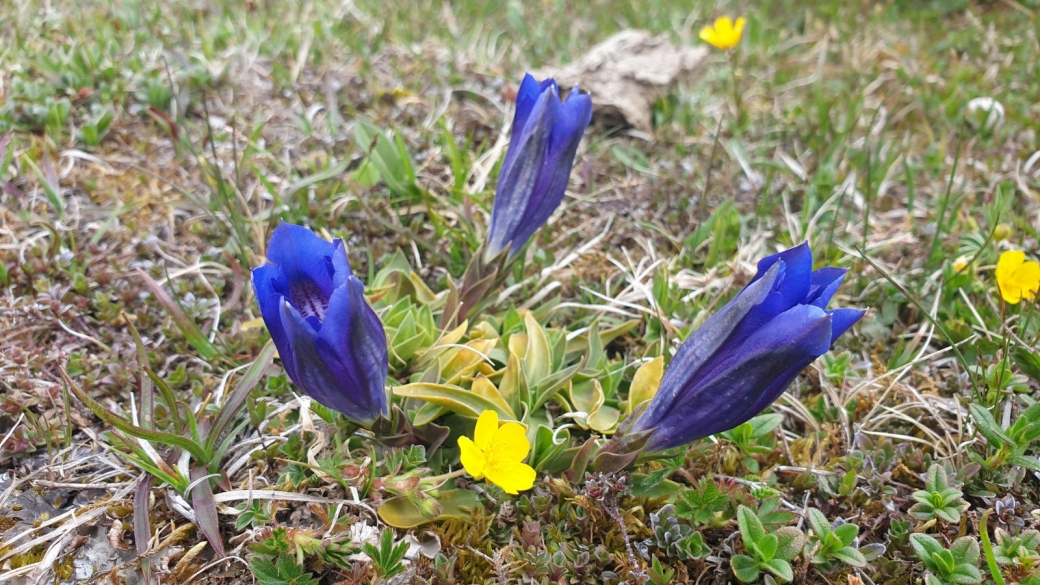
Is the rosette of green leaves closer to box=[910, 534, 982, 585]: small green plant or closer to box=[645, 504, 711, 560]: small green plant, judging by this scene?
box=[910, 534, 982, 585]: small green plant

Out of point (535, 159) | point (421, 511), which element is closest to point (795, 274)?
point (535, 159)

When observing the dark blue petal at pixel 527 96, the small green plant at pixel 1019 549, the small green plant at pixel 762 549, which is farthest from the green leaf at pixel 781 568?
the dark blue petal at pixel 527 96

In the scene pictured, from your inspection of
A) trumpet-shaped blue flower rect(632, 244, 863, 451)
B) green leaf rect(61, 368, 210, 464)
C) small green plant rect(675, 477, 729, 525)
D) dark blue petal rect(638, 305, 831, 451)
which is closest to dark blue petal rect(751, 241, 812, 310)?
trumpet-shaped blue flower rect(632, 244, 863, 451)

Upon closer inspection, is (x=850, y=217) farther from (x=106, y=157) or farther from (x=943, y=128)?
(x=106, y=157)

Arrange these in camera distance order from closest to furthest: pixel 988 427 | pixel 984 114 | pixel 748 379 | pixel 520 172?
pixel 748 379 → pixel 988 427 → pixel 520 172 → pixel 984 114

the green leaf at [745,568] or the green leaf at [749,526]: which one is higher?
the green leaf at [749,526]

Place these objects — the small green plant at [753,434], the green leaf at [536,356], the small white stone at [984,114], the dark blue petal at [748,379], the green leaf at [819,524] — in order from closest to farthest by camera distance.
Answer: the dark blue petal at [748,379] < the green leaf at [819,524] < the small green plant at [753,434] < the green leaf at [536,356] < the small white stone at [984,114]

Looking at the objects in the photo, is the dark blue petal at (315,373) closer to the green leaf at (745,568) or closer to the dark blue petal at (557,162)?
the dark blue petal at (557,162)

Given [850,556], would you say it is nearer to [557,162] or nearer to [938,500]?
[938,500]
